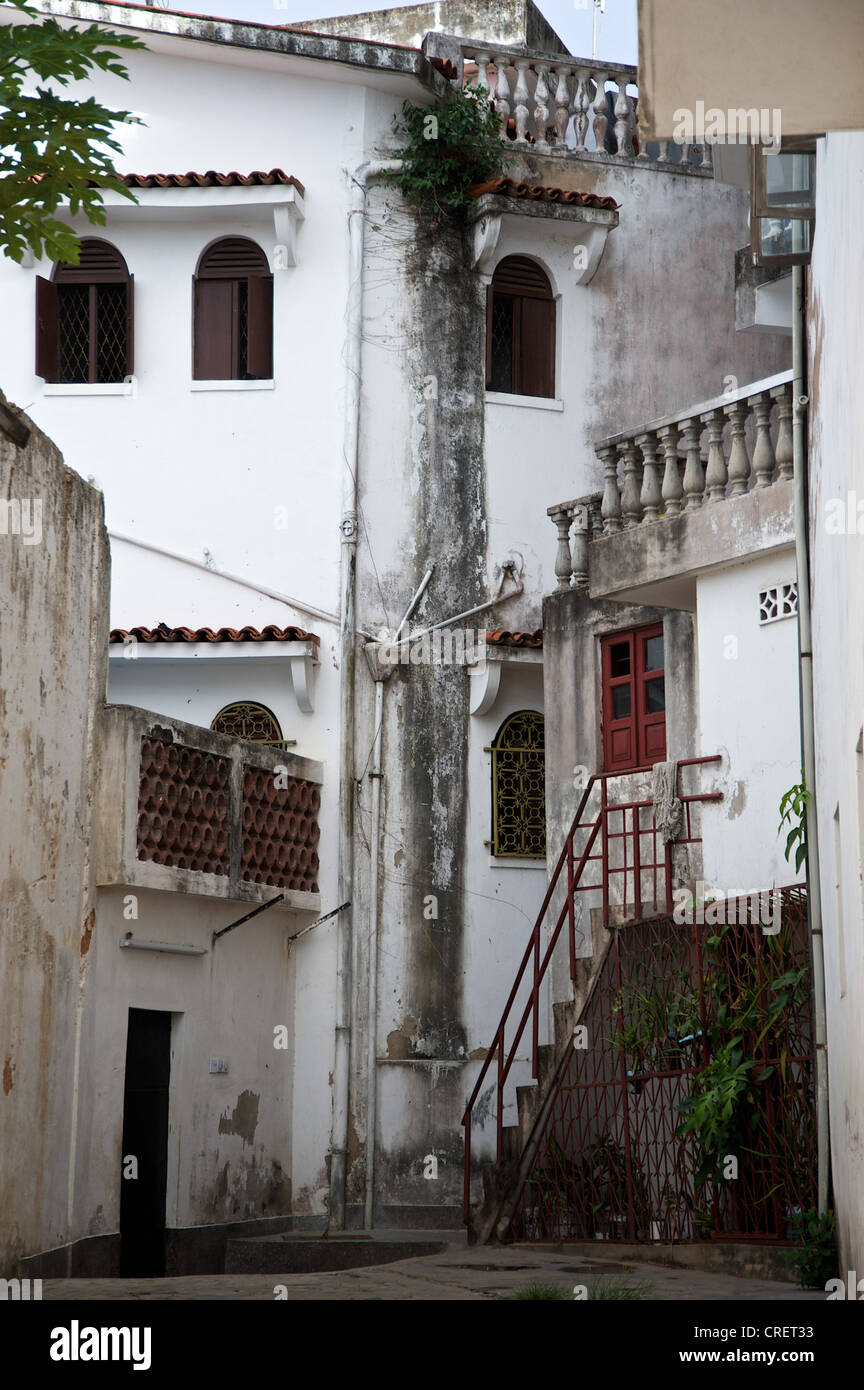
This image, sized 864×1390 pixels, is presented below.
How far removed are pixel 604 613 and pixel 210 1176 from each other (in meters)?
5.88

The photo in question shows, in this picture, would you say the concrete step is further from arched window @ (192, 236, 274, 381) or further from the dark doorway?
arched window @ (192, 236, 274, 381)

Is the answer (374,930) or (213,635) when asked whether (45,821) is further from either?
(374,930)

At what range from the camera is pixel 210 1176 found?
→ 14.6 meters

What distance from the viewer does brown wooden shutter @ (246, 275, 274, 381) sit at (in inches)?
680

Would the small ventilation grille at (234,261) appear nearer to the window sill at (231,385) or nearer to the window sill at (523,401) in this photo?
the window sill at (231,385)

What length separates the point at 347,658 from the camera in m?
16.6

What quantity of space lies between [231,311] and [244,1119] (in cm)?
772

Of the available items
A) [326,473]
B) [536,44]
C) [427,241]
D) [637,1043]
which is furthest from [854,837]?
[536,44]

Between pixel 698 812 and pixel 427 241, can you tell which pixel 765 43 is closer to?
pixel 698 812

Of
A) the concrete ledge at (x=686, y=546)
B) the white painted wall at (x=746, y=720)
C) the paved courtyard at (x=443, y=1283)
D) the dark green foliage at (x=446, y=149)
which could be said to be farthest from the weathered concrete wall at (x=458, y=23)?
the paved courtyard at (x=443, y=1283)

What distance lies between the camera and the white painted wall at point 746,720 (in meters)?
12.6

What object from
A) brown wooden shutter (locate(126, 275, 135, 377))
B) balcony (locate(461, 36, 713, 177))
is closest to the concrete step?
brown wooden shutter (locate(126, 275, 135, 377))

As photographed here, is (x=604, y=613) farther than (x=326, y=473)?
No

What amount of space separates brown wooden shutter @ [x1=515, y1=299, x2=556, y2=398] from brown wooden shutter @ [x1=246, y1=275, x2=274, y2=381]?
2543 millimetres
